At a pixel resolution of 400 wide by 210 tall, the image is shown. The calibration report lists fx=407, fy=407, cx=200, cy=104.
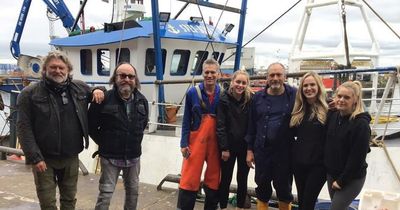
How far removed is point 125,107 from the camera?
349cm

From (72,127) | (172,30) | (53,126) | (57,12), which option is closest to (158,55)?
(172,30)

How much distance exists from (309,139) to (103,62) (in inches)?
289

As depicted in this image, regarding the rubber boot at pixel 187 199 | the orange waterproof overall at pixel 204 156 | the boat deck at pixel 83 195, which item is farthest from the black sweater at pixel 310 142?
the boat deck at pixel 83 195

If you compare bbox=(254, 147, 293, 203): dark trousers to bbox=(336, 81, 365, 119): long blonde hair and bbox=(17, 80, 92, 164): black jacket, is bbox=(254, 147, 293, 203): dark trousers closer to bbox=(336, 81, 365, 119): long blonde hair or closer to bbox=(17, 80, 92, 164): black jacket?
bbox=(336, 81, 365, 119): long blonde hair

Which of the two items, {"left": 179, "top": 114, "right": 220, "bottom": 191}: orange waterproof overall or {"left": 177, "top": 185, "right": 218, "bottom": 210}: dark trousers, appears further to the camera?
{"left": 177, "top": 185, "right": 218, "bottom": 210}: dark trousers

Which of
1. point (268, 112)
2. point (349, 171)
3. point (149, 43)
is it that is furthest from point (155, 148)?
point (349, 171)

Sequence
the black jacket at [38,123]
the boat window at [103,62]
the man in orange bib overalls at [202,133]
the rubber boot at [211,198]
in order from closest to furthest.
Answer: the black jacket at [38,123] < the man in orange bib overalls at [202,133] < the rubber boot at [211,198] < the boat window at [103,62]

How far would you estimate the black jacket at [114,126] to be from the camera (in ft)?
11.3

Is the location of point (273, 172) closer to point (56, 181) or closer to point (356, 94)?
point (356, 94)

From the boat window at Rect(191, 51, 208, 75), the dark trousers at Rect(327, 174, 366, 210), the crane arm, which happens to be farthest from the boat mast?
the crane arm

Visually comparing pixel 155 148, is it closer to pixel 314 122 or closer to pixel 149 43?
pixel 149 43

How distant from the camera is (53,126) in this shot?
3.17 metres

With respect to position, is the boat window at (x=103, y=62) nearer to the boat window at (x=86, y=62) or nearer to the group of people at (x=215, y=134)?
the boat window at (x=86, y=62)

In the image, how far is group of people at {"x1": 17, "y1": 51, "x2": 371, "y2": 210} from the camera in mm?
3090
